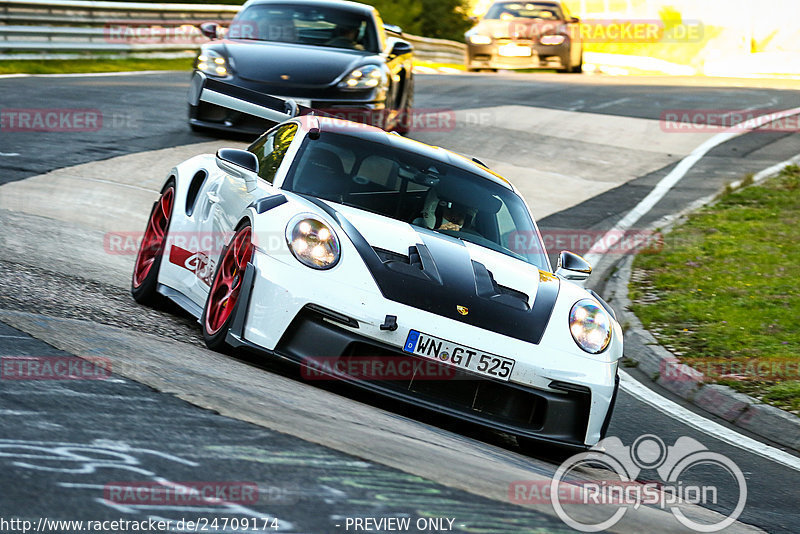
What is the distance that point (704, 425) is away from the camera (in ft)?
21.5

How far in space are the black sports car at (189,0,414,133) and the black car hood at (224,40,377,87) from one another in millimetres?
11

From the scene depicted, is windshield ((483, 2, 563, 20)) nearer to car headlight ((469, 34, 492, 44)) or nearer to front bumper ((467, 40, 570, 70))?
car headlight ((469, 34, 492, 44))

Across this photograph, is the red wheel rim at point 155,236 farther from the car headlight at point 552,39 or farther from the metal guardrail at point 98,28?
the car headlight at point 552,39

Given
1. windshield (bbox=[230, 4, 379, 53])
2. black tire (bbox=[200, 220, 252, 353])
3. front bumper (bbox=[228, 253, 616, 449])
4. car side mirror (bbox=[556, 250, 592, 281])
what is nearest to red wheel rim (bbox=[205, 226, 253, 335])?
black tire (bbox=[200, 220, 252, 353])

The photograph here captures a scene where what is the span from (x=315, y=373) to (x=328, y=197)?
4.37 feet

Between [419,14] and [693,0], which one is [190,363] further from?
[693,0]

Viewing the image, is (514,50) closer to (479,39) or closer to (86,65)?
(479,39)

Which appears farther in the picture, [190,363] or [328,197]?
[328,197]

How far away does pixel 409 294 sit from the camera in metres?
5.14

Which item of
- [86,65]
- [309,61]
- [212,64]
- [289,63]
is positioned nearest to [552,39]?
[86,65]

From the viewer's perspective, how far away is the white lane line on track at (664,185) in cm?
1130

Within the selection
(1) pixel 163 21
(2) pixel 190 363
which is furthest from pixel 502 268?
(1) pixel 163 21

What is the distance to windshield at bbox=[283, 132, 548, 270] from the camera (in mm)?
6203

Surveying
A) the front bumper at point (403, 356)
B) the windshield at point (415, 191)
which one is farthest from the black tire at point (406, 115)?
the front bumper at point (403, 356)
